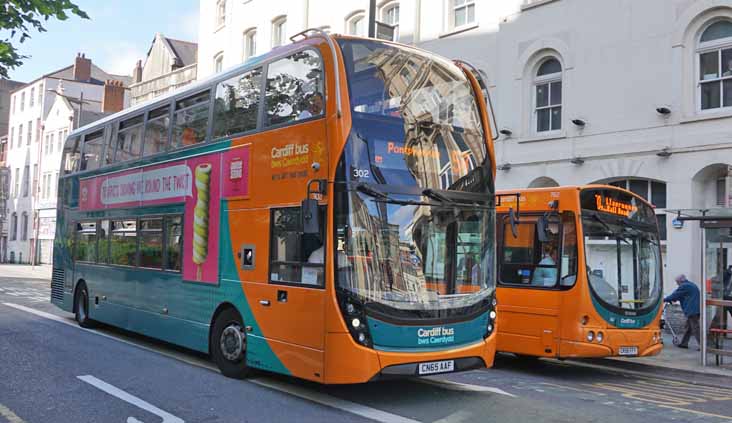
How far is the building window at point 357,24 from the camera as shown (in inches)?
994

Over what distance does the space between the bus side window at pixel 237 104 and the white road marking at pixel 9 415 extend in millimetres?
4321

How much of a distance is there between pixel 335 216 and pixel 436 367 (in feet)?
6.55

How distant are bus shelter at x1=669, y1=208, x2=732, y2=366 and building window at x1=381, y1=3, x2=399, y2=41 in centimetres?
1368

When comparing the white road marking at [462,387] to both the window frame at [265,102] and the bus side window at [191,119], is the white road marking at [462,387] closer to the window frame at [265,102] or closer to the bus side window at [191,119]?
the window frame at [265,102]

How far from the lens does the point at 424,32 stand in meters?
22.9

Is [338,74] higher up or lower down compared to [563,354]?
higher up

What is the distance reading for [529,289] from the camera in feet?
37.0

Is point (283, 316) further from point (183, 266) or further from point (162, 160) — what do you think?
point (162, 160)

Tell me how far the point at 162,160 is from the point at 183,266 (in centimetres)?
195

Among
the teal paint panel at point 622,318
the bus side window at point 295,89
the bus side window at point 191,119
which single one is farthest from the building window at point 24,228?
the teal paint panel at point 622,318

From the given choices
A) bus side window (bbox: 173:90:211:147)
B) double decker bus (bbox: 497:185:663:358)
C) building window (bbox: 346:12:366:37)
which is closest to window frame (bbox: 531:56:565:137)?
building window (bbox: 346:12:366:37)

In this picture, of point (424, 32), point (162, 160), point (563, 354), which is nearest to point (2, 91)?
point (424, 32)

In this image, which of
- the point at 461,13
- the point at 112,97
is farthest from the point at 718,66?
the point at 112,97

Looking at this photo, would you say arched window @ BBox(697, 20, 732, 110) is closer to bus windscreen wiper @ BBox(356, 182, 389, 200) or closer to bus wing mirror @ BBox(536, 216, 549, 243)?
bus wing mirror @ BBox(536, 216, 549, 243)
